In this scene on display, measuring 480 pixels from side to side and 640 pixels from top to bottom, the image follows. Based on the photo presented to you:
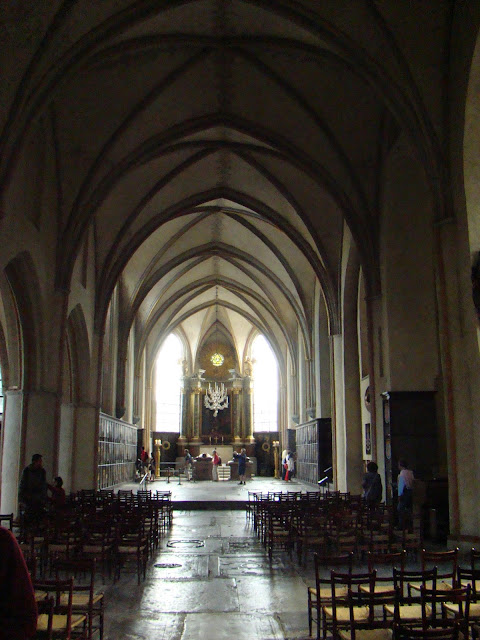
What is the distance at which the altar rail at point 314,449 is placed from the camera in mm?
27594

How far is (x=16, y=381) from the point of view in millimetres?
17234

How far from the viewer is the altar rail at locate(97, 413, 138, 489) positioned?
25719mm

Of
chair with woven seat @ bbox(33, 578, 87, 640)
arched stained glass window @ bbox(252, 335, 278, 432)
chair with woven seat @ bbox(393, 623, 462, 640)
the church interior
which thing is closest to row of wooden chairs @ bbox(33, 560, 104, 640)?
chair with woven seat @ bbox(33, 578, 87, 640)

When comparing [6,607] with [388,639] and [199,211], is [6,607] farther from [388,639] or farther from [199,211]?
[199,211]

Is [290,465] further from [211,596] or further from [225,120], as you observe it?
[211,596]

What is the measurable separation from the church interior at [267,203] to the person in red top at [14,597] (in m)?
3.71

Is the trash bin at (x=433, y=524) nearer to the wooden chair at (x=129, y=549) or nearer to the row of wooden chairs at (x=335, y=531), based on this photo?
the row of wooden chairs at (x=335, y=531)

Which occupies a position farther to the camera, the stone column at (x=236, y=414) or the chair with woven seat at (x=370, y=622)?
the stone column at (x=236, y=414)

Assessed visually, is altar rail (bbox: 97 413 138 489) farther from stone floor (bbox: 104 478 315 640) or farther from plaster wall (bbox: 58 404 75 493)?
stone floor (bbox: 104 478 315 640)

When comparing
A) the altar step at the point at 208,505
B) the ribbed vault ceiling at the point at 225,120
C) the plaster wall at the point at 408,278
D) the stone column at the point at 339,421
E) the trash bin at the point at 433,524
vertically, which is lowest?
the altar step at the point at 208,505

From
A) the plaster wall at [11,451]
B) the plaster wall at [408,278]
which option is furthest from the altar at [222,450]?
the plaster wall at [408,278]

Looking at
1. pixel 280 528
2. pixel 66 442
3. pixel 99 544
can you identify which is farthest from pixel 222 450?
pixel 99 544

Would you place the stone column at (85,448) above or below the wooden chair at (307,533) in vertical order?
above

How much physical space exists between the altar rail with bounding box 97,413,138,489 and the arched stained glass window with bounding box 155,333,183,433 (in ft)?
28.8
